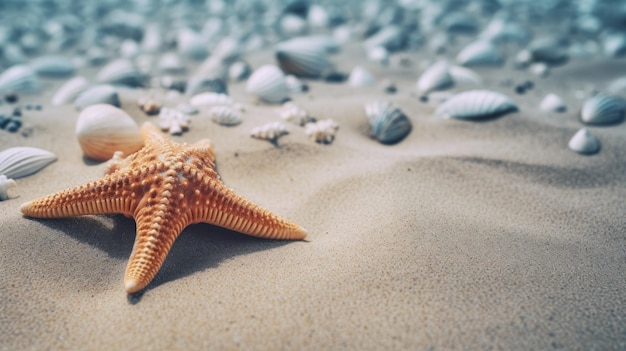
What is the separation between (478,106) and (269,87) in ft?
7.65

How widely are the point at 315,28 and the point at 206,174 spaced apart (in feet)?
24.3

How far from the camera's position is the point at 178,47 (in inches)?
306

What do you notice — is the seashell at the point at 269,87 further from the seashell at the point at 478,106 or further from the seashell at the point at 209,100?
the seashell at the point at 478,106

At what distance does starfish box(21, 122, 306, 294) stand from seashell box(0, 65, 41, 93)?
353 cm

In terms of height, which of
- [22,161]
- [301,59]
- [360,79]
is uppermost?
[360,79]

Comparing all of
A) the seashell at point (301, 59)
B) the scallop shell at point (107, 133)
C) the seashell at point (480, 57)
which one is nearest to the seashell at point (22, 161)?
the scallop shell at point (107, 133)

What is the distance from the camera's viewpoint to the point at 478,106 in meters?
4.05

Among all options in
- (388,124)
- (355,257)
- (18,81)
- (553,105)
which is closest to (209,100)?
(388,124)

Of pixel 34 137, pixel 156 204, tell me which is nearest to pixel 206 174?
pixel 156 204

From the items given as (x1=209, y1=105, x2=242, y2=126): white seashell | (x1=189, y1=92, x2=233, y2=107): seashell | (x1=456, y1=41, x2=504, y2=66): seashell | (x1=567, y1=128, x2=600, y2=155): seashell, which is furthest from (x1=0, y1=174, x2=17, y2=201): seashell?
(x1=456, y1=41, x2=504, y2=66): seashell

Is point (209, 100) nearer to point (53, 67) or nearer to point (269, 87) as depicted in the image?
point (269, 87)

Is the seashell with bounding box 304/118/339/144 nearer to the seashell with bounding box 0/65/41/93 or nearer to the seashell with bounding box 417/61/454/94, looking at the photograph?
the seashell with bounding box 417/61/454/94

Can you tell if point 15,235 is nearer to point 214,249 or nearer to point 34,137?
point 214,249

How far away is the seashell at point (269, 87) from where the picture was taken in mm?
4461
